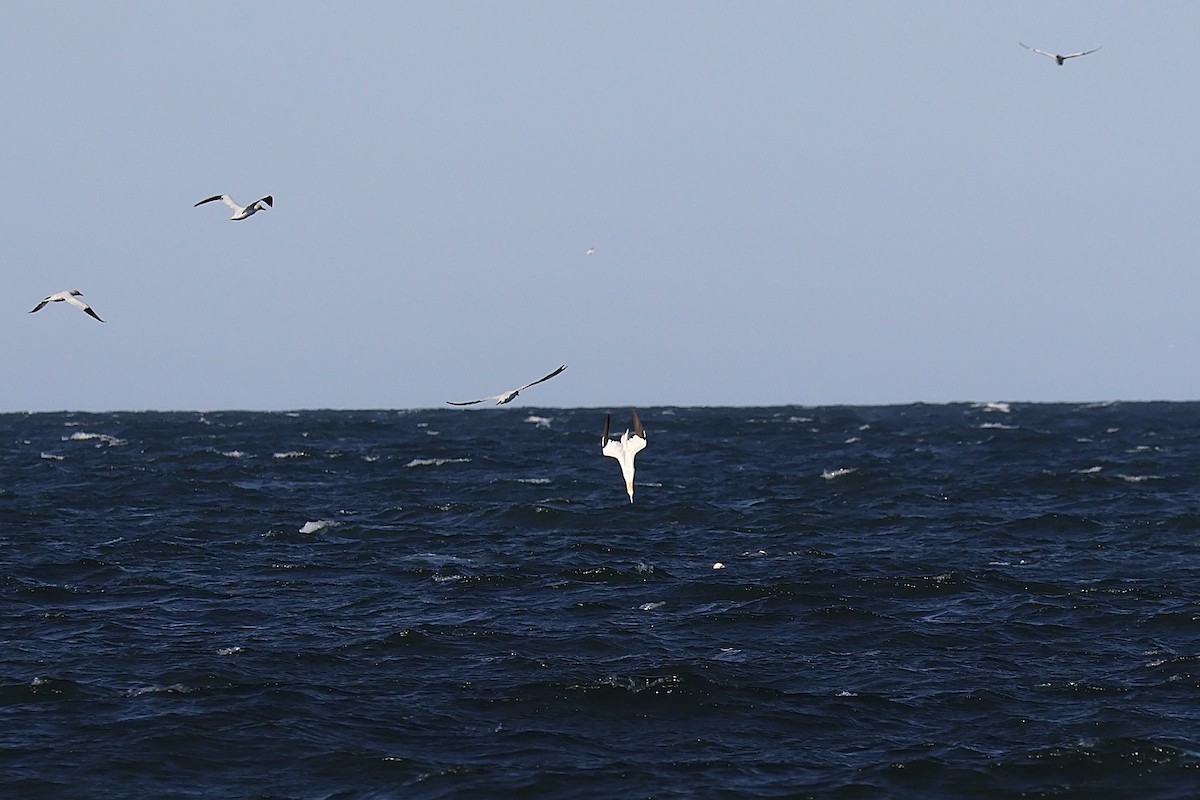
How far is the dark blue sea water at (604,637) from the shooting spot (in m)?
19.1

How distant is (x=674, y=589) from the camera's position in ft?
102

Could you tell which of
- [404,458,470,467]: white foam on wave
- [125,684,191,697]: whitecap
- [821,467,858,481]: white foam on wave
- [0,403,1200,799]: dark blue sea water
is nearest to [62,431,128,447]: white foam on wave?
[404,458,470,467]: white foam on wave

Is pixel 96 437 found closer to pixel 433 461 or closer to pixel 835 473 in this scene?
pixel 433 461

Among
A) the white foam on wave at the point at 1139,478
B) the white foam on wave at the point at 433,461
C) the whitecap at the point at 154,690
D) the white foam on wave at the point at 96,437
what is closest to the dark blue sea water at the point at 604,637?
the whitecap at the point at 154,690

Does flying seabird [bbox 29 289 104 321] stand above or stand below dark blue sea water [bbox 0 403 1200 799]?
above

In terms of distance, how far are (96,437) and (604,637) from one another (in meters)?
62.6

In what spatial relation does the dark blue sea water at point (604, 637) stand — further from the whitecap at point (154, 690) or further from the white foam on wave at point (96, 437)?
the white foam on wave at point (96, 437)

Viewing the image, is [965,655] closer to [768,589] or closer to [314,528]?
[768,589]

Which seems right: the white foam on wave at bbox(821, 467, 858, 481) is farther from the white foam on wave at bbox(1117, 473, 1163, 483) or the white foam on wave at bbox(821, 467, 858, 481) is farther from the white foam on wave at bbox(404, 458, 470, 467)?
the white foam on wave at bbox(404, 458, 470, 467)

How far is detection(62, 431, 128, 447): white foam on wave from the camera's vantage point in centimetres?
7694

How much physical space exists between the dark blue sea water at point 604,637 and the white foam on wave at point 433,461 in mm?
6444

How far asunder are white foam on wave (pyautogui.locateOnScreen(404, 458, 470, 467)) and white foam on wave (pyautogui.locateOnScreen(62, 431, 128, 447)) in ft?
69.8

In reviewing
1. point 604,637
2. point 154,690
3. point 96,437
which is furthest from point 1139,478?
point 96,437

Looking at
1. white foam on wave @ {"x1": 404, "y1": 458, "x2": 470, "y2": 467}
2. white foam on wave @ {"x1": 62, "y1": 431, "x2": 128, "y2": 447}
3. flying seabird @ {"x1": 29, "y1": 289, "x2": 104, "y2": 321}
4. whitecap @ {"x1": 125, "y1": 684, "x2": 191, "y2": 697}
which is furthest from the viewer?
white foam on wave @ {"x1": 62, "y1": 431, "x2": 128, "y2": 447}
